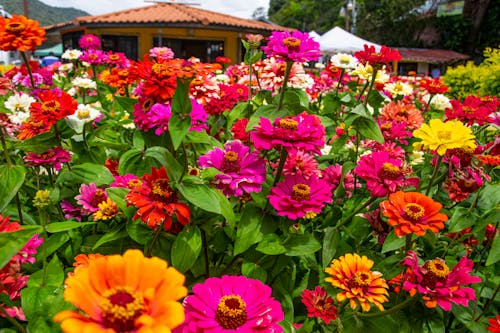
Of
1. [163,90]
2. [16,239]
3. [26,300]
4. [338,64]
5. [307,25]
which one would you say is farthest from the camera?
[307,25]

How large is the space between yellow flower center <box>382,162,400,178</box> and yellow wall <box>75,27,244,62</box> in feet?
50.2

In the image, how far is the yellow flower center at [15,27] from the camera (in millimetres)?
1907

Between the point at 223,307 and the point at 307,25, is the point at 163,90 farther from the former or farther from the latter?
the point at 307,25

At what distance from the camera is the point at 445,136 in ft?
3.92

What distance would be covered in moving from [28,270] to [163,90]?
0.70 m

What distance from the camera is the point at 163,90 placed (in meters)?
1.04

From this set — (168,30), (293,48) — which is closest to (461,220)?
(293,48)

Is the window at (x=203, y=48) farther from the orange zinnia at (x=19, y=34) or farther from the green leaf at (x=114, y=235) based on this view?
the green leaf at (x=114, y=235)

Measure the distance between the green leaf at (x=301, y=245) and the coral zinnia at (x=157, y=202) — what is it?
34 cm

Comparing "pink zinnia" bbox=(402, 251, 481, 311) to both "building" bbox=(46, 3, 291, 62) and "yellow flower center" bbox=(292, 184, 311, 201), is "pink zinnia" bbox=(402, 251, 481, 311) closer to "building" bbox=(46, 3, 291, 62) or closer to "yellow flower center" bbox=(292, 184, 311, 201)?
"yellow flower center" bbox=(292, 184, 311, 201)

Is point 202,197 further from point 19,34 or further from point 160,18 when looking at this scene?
point 160,18

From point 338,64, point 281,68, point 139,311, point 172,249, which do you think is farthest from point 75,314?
point 338,64

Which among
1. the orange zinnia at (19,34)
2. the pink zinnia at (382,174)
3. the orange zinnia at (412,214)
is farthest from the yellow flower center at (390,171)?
the orange zinnia at (19,34)

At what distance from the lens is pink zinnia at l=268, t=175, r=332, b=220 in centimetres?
111
